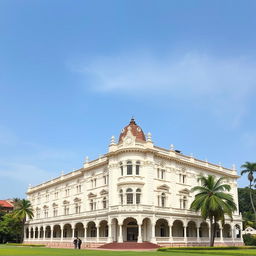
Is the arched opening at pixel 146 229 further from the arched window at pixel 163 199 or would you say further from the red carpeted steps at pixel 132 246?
the arched window at pixel 163 199

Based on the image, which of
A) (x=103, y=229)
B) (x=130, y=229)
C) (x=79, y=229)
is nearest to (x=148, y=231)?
(x=130, y=229)

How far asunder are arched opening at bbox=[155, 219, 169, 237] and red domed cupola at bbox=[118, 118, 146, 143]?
13.0 meters

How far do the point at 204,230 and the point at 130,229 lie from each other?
16.0 meters

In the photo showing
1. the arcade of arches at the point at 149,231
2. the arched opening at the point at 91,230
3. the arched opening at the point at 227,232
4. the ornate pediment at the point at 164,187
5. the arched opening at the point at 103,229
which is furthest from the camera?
the arched opening at the point at 227,232

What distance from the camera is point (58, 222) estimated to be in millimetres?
67812

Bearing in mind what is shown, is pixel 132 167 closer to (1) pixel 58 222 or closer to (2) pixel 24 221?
(1) pixel 58 222

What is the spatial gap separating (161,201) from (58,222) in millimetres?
23831

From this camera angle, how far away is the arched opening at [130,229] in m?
52.3

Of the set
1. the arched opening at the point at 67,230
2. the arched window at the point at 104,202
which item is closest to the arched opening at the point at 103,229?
the arched window at the point at 104,202

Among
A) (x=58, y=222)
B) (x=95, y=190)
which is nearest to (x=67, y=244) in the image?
(x=58, y=222)

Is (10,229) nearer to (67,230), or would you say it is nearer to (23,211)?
(23,211)

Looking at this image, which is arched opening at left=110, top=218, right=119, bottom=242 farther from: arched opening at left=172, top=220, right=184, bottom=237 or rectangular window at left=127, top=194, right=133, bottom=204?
arched opening at left=172, top=220, right=184, bottom=237

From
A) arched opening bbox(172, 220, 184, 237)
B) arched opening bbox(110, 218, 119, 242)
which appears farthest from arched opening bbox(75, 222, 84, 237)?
arched opening bbox(172, 220, 184, 237)

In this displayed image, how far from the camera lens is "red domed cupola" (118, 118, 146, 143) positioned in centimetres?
5633
